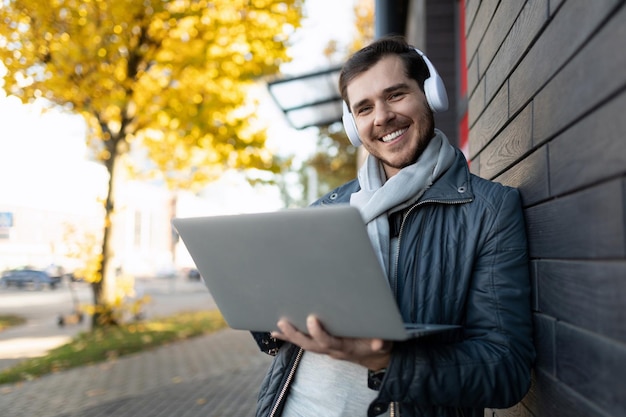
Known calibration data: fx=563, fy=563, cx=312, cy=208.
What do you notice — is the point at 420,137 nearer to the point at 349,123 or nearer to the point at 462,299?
the point at 349,123

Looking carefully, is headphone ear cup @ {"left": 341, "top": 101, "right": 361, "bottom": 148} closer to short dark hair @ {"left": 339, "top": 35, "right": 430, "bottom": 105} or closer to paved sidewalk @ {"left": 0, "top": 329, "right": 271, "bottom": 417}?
short dark hair @ {"left": 339, "top": 35, "right": 430, "bottom": 105}

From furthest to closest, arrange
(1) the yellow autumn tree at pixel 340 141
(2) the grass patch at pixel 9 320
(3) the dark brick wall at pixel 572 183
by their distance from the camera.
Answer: (1) the yellow autumn tree at pixel 340 141 → (2) the grass patch at pixel 9 320 → (3) the dark brick wall at pixel 572 183

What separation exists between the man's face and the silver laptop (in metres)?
0.64

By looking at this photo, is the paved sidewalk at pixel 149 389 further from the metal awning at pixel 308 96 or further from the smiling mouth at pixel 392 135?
the smiling mouth at pixel 392 135

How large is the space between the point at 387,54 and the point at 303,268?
848mm

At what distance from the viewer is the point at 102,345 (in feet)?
27.4

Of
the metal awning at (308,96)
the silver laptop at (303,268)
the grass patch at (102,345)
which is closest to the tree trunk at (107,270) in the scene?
the grass patch at (102,345)

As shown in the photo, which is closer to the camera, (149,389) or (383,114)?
(383,114)

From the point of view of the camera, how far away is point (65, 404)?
5.60m

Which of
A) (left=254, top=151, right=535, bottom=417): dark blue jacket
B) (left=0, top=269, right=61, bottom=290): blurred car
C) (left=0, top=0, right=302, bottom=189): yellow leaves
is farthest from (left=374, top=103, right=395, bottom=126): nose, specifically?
(left=0, top=269, right=61, bottom=290): blurred car

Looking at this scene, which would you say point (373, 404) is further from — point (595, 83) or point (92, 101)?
point (92, 101)

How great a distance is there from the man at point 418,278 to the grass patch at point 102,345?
6.32 metres

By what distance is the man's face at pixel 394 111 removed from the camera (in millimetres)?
1756

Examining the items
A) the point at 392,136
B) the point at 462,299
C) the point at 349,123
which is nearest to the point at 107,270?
the point at 349,123
